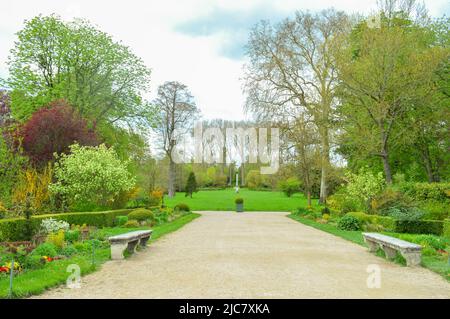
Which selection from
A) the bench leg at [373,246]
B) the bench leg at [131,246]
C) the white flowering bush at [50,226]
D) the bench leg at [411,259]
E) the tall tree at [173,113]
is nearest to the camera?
the bench leg at [411,259]

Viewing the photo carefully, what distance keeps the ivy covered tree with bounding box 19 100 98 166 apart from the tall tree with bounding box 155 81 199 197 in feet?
80.1

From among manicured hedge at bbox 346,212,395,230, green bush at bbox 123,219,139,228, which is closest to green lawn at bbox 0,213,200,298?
green bush at bbox 123,219,139,228

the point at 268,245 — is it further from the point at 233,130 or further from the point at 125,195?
the point at 233,130

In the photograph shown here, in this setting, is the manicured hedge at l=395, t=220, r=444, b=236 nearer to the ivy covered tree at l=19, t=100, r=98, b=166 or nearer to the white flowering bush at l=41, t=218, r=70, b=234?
the white flowering bush at l=41, t=218, r=70, b=234

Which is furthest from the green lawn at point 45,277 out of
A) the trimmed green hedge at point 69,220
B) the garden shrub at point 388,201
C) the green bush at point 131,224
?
the garden shrub at point 388,201

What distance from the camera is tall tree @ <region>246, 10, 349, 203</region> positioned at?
31.8 m

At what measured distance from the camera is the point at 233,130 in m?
73.8

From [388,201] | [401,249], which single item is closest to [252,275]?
[401,249]

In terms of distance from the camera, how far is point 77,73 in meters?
31.1

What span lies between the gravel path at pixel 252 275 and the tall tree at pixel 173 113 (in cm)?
3656

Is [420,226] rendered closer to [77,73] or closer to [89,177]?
[89,177]

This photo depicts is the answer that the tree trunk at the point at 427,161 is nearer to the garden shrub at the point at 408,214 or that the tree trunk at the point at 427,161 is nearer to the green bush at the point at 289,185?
the garden shrub at the point at 408,214

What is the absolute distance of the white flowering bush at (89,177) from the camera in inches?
822

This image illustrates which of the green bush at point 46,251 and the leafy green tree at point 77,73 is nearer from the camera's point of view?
the green bush at point 46,251
